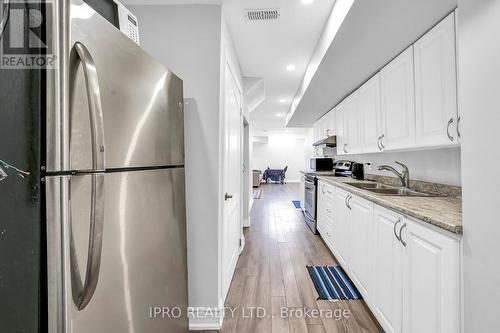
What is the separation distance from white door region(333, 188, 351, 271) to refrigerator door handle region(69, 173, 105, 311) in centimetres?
220

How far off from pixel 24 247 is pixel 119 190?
1.01ft

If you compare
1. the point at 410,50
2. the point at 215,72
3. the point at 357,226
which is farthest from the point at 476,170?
the point at 215,72

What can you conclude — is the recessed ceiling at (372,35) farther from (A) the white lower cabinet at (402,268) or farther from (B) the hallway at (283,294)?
(B) the hallway at (283,294)

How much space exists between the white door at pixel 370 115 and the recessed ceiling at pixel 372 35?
0.13 metres

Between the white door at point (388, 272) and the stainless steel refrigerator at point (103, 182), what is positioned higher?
the stainless steel refrigerator at point (103, 182)

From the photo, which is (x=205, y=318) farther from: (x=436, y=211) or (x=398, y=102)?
(x=398, y=102)

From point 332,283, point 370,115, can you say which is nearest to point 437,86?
point 370,115

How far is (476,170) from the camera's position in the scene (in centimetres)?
87

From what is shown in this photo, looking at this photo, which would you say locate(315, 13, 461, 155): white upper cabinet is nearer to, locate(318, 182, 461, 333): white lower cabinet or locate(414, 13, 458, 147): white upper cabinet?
locate(414, 13, 458, 147): white upper cabinet

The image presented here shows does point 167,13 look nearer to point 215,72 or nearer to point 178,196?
point 215,72

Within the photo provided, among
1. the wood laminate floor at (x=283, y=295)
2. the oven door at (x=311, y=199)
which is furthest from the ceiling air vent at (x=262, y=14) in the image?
the oven door at (x=311, y=199)

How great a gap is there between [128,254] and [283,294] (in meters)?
1.71

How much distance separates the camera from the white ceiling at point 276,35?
177 centimetres

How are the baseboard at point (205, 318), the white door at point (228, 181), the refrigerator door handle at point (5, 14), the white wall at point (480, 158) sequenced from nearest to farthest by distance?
1. the refrigerator door handle at point (5, 14)
2. the white wall at point (480, 158)
3. the baseboard at point (205, 318)
4. the white door at point (228, 181)
